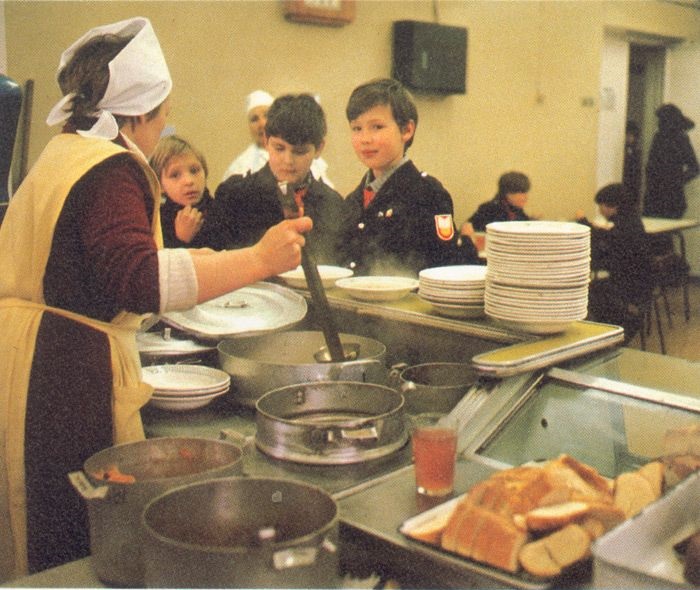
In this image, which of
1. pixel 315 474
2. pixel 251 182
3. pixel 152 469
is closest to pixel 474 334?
pixel 315 474

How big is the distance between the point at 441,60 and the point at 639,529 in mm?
5806

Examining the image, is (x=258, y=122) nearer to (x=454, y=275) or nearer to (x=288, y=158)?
(x=288, y=158)

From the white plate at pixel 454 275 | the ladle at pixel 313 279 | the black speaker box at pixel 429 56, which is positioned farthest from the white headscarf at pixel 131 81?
the black speaker box at pixel 429 56

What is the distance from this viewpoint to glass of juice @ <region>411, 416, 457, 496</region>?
139 centimetres

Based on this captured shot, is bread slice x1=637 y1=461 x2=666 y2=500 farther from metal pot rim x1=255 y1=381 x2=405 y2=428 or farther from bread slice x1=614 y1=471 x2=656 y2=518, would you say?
metal pot rim x1=255 y1=381 x2=405 y2=428

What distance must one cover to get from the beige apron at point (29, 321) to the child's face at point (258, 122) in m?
3.26

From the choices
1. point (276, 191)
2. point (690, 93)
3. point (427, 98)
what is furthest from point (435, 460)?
point (690, 93)

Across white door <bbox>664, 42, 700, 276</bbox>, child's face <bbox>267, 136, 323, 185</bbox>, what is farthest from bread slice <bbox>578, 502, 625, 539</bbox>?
white door <bbox>664, 42, 700, 276</bbox>

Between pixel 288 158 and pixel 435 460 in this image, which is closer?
pixel 435 460

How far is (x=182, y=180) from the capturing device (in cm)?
359

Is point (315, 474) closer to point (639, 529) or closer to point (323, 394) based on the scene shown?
point (323, 394)

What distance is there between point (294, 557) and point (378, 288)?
1.32 metres

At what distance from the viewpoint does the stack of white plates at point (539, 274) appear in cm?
184

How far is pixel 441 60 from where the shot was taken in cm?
651
